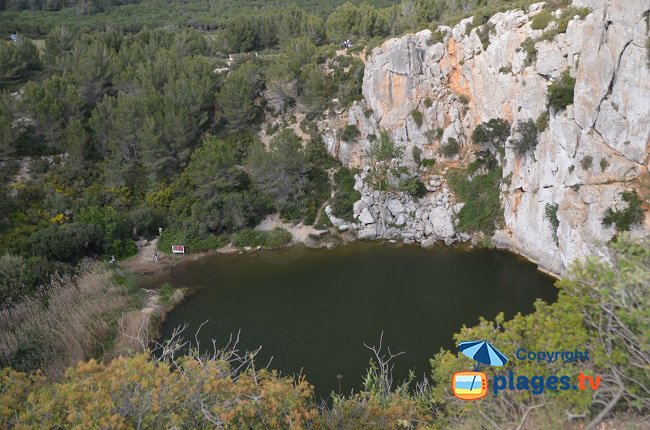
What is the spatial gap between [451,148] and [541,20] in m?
9.99

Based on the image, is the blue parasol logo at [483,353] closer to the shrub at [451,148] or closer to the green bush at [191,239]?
the green bush at [191,239]

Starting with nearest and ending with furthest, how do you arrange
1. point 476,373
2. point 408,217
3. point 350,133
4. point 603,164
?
point 476,373 < point 603,164 < point 408,217 < point 350,133

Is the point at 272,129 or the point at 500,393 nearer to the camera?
the point at 500,393

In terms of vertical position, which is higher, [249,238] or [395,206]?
[395,206]

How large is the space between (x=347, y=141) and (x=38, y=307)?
24754 mm

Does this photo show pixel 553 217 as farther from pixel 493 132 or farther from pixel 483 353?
pixel 483 353

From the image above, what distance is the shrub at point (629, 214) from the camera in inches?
830

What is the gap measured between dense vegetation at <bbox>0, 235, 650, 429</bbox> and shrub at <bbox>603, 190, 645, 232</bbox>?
1499 cm

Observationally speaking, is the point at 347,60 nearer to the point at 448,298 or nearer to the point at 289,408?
the point at 448,298

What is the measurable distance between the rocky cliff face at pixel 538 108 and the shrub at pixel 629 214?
0.35m

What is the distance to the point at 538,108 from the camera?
27562 millimetres

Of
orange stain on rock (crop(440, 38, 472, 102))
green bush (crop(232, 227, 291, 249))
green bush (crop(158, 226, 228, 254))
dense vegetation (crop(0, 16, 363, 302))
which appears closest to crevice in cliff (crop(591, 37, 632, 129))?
orange stain on rock (crop(440, 38, 472, 102))

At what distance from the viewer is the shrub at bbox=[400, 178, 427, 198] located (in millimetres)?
33250

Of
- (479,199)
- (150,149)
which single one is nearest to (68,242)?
(150,149)
